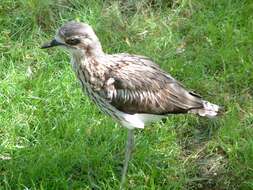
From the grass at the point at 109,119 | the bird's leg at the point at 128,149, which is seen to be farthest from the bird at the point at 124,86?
the grass at the point at 109,119

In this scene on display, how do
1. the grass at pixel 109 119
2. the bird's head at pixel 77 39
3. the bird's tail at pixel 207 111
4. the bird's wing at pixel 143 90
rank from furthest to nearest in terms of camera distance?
the grass at pixel 109 119 < the bird's tail at pixel 207 111 < the bird's wing at pixel 143 90 < the bird's head at pixel 77 39

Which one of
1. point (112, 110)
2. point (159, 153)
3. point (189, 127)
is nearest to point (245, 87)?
point (189, 127)

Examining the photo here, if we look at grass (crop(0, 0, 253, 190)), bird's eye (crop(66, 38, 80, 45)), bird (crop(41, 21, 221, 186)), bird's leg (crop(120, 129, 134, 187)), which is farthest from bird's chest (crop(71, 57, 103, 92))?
grass (crop(0, 0, 253, 190))

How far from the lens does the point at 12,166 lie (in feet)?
15.5

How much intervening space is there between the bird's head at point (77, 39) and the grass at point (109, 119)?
77 centimetres

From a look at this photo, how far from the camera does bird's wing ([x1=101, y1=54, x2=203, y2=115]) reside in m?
4.42

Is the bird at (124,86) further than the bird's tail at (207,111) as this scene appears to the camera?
No

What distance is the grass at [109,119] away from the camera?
4.72 meters

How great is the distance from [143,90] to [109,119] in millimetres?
604

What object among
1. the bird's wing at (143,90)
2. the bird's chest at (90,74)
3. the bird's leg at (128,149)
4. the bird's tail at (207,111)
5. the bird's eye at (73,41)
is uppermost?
the bird's eye at (73,41)

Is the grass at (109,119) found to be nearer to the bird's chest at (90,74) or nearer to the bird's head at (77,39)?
the bird's chest at (90,74)

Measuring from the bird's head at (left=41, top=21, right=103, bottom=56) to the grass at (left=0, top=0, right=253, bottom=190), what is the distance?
2.52 feet

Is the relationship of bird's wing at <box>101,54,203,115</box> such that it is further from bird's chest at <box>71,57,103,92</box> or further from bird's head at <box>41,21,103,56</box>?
bird's head at <box>41,21,103,56</box>

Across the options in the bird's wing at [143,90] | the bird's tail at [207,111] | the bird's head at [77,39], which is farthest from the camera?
the bird's tail at [207,111]
